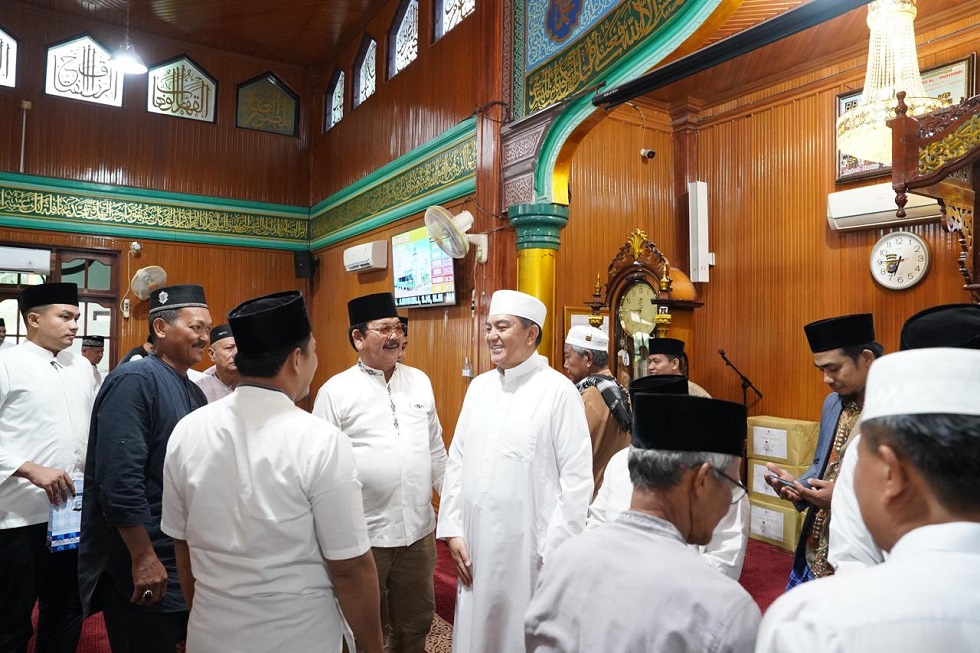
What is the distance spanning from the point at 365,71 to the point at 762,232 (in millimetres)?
4993

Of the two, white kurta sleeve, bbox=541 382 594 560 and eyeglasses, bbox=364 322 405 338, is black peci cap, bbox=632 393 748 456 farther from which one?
eyeglasses, bbox=364 322 405 338

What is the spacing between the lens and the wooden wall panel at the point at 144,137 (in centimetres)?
720

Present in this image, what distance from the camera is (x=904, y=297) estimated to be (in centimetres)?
475

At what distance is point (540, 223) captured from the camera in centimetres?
468

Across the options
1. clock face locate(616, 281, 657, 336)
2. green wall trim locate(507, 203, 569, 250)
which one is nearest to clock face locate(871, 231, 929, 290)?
clock face locate(616, 281, 657, 336)

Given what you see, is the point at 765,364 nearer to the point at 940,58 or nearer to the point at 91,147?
the point at 940,58

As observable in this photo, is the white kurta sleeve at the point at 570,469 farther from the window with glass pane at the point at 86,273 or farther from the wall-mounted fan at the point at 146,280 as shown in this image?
the window with glass pane at the point at 86,273

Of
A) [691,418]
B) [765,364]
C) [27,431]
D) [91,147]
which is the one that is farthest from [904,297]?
[91,147]

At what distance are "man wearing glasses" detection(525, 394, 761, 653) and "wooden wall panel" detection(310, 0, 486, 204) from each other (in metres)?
4.52

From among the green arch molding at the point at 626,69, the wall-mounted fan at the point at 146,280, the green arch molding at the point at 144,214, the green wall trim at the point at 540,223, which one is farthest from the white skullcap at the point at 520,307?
the green arch molding at the point at 144,214

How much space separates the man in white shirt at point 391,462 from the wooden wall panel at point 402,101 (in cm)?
306

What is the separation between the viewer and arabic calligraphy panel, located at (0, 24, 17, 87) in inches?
279

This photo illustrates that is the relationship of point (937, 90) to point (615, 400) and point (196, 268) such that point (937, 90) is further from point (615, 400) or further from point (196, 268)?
point (196, 268)

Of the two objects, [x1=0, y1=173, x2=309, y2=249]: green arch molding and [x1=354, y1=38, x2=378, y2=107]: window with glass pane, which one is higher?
[x1=354, y1=38, x2=378, y2=107]: window with glass pane
